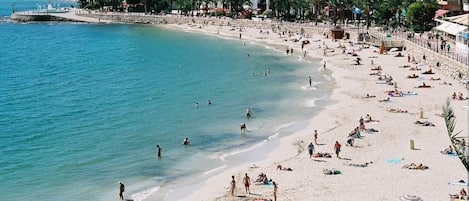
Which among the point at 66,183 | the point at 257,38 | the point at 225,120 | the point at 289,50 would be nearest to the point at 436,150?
the point at 225,120

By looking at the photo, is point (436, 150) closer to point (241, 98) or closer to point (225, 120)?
point (225, 120)

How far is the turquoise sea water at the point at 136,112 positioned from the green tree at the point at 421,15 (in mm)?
15243

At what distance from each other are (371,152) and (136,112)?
2055 cm

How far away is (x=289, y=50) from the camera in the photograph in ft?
275

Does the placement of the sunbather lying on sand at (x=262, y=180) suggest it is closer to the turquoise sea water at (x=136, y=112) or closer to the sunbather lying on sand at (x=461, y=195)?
the turquoise sea water at (x=136, y=112)

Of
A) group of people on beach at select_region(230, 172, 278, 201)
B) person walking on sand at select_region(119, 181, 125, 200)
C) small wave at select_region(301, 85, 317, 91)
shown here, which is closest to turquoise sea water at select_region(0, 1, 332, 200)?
small wave at select_region(301, 85, 317, 91)

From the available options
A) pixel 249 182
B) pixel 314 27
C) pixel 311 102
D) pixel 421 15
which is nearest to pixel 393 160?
pixel 249 182

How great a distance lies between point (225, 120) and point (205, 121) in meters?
1.48

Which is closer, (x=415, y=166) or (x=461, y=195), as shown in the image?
(x=461, y=195)

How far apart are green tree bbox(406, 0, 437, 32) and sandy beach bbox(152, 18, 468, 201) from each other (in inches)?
663

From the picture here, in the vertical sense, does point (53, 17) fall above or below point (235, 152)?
above

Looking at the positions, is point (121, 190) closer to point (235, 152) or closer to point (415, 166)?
point (235, 152)

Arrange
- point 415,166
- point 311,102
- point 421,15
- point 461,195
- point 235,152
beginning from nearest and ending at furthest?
point 461,195
point 415,166
point 235,152
point 311,102
point 421,15

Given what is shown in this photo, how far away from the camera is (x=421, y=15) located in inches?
2894
